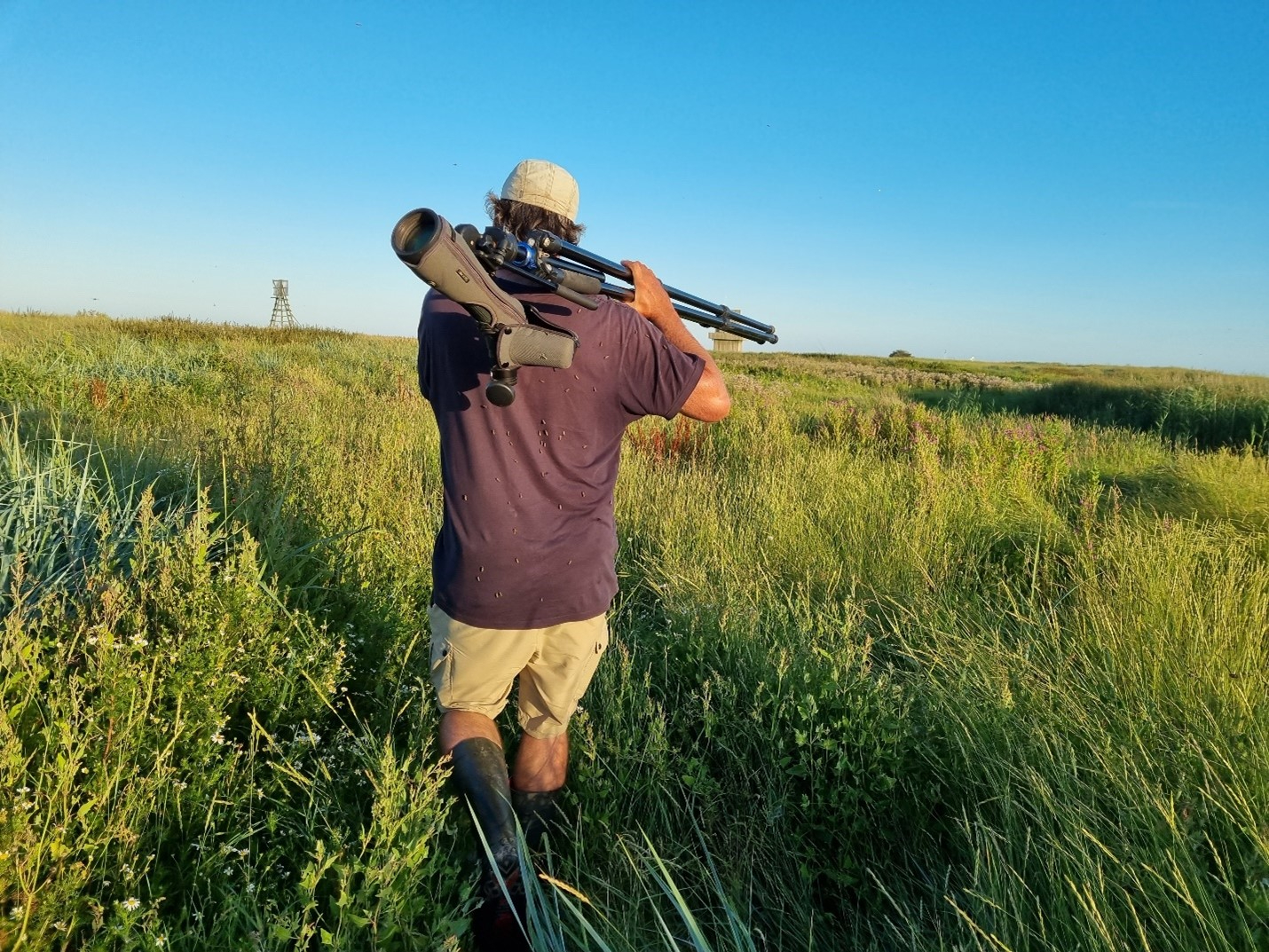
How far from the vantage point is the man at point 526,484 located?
7.59 feet

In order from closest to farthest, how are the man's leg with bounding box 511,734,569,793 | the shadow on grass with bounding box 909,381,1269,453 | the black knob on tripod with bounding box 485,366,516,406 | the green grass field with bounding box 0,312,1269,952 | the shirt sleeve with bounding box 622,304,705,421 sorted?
the green grass field with bounding box 0,312,1269,952 → the black knob on tripod with bounding box 485,366,516,406 → the shirt sleeve with bounding box 622,304,705,421 → the man's leg with bounding box 511,734,569,793 → the shadow on grass with bounding box 909,381,1269,453

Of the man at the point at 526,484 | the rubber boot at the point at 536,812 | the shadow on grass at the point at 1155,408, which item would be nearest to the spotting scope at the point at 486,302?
the man at the point at 526,484

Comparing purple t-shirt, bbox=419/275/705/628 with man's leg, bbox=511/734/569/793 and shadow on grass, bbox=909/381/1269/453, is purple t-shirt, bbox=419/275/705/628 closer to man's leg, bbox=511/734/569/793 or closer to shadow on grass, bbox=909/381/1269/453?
man's leg, bbox=511/734/569/793

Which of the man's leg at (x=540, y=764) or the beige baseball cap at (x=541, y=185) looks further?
the man's leg at (x=540, y=764)

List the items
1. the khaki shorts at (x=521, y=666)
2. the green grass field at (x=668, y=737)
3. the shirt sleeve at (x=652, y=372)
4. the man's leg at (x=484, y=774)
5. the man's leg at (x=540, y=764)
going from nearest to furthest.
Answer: the green grass field at (x=668, y=737), the man's leg at (x=484, y=774), the shirt sleeve at (x=652, y=372), the khaki shorts at (x=521, y=666), the man's leg at (x=540, y=764)

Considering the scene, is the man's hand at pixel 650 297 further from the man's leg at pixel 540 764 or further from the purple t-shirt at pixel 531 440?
the man's leg at pixel 540 764

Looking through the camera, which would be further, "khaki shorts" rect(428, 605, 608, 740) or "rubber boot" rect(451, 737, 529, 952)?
"khaki shorts" rect(428, 605, 608, 740)

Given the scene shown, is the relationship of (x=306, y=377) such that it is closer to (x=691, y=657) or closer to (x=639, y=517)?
(x=639, y=517)

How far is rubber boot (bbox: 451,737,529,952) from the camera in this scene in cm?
201

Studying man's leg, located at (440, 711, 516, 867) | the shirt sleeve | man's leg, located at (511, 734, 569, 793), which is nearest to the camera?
man's leg, located at (440, 711, 516, 867)

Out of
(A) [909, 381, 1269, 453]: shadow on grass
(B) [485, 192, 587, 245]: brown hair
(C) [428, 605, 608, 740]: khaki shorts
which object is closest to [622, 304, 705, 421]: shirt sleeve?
(B) [485, 192, 587, 245]: brown hair

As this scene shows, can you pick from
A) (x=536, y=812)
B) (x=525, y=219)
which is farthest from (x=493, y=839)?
(x=525, y=219)

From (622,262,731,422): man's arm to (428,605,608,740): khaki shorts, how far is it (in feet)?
2.77

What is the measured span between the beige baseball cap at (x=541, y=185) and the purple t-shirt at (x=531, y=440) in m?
0.33
